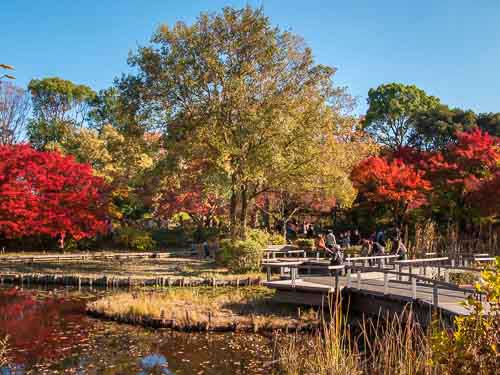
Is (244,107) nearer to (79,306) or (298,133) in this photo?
(298,133)

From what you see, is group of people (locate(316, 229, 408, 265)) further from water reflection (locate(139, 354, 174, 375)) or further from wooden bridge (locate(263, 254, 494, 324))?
water reflection (locate(139, 354, 174, 375))

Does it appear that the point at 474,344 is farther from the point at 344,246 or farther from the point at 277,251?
the point at 344,246

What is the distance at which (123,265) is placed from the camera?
25406 millimetres

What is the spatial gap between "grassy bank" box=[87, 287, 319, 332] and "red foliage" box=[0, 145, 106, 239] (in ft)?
47.6

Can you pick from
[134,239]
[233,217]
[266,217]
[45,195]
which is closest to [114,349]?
[233,217]

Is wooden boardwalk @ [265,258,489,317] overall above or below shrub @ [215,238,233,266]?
below

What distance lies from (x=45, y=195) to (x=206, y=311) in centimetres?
1846

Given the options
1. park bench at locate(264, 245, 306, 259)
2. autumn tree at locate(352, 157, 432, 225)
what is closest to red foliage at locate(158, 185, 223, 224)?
autumn tree at locate(352, 157, 432, 225)

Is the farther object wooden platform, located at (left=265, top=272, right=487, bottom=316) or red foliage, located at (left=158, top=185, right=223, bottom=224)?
red foliage, located at (left=158, top=185, right=223, bottom=224)

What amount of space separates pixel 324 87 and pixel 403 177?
27.9 ft

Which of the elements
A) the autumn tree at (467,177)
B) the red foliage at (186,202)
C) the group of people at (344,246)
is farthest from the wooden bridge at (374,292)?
the red foliage at (186,202)

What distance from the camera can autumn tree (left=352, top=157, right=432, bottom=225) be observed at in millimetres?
29095

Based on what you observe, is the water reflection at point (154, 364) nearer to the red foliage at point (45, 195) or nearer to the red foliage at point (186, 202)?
the red foliage at point (45, 195)

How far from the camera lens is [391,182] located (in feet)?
96.5
